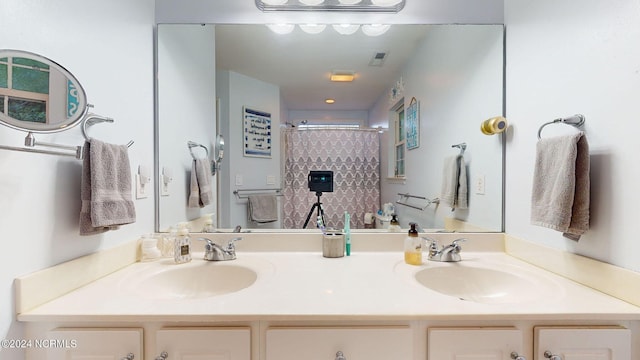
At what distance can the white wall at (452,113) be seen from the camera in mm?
1287

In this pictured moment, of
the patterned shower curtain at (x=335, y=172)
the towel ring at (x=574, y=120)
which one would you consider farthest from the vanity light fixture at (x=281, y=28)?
the towel ring at (x=574, y=120)

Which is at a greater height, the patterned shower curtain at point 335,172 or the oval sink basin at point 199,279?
the patterned shower curtain at point 335,172

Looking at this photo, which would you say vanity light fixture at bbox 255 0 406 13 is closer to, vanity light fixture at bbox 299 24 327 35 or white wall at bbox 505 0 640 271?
vanity light fixture at bbox 299 24 327 35

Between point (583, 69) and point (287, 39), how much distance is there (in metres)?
1.15

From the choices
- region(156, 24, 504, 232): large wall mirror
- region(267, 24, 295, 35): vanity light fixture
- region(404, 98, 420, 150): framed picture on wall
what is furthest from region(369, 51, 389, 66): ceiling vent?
region(267, 24, 295, 35): vanity light fixture

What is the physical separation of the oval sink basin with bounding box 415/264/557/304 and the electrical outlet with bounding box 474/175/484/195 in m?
0.39

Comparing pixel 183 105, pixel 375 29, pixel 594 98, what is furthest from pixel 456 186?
pixel 183 105

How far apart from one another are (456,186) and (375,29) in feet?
2.80

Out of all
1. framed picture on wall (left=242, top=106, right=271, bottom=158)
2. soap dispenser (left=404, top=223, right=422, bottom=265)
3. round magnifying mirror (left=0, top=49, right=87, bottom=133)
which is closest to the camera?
round magnifying mirror (left=0, top=49, right=87, bottom=133)

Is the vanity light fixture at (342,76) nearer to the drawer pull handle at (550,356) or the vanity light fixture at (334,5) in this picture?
the vanity light fixture at (334,5)

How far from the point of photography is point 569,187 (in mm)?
829

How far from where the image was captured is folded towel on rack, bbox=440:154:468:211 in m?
1.33

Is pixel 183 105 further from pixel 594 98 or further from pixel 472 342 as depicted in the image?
pixel 594 98

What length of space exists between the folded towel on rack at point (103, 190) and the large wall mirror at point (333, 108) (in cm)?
38
